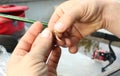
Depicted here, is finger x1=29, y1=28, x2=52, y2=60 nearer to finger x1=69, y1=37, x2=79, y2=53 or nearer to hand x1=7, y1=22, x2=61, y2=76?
hand x1=7, y1=22, x2=61, y2=76

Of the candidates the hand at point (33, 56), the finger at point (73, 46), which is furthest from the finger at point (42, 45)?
the finger at point (73, 46)

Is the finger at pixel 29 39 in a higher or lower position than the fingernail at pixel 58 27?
lower

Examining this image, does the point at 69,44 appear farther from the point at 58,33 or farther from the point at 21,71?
the point at 21,71

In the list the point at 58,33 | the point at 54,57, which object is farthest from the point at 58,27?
the point at 54,57

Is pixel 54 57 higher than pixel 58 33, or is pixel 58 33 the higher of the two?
pixel 58 33

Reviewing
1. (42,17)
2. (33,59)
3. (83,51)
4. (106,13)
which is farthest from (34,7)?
(33,59)

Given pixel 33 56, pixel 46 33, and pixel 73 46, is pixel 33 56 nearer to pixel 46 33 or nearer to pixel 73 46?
pixel 46 33

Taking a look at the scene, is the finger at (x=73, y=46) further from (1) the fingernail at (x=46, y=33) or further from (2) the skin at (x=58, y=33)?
(1) the fingernail at (x=46, y=33)

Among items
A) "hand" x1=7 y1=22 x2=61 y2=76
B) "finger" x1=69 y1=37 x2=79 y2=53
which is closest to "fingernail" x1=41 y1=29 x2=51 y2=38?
"hand" x1=7 y1=22 x2=61 y2=76
